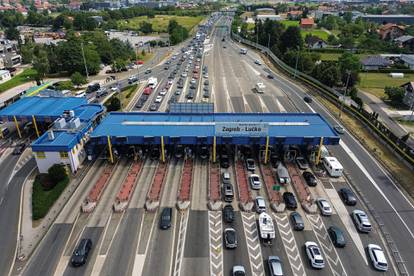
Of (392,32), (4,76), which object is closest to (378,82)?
(392,32)

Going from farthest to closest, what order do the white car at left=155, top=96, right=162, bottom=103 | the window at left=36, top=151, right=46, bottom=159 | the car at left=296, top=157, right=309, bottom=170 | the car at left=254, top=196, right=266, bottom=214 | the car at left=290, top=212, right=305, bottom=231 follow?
the white car at left=155, top=96, right=162, bottom=103 < the car at left=296, top=157, right=309, bottom=170 < the window at left=36, top=151, right=46, bottom=159 < the car at left=254, top=196, right=266, bottom=214 < the car at left=290, top=212, right=305, bottom=231

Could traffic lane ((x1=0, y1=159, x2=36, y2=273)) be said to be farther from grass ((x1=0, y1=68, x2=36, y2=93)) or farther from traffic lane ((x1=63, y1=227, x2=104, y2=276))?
grass ((x1=0, y1=68, x2=36, y2=93))

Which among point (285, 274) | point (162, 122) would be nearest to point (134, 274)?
point (285, 274)

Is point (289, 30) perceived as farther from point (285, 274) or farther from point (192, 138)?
point (285, 274)

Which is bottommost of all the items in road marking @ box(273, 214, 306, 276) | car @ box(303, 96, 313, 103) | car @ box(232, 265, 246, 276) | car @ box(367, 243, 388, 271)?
road marking @ box(273, 214, 306, 276)

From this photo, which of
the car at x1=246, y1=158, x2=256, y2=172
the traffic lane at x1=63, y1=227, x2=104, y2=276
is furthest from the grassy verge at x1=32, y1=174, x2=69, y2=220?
the car at x1=246, y1=158, x2=256, y2=172

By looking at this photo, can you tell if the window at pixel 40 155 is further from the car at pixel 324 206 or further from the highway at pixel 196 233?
the car at pixel 324 206
